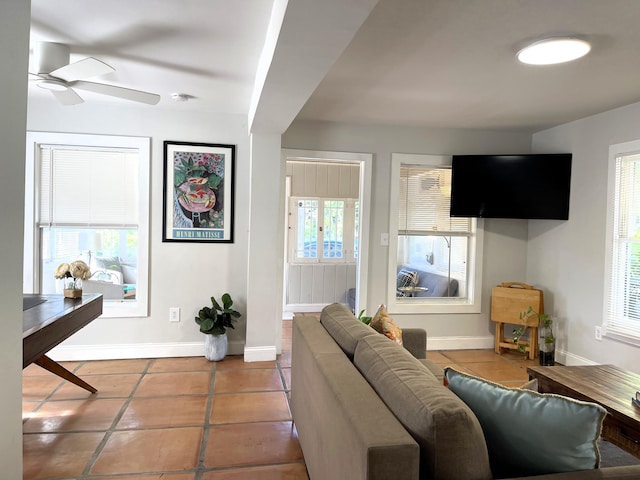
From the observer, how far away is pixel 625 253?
345 centimetres

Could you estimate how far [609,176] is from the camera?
355cm

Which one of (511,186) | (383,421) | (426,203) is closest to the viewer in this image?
(383,421)

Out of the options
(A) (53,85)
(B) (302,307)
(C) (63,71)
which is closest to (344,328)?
(C) (63,71)

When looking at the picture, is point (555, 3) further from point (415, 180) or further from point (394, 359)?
point (415, 180)

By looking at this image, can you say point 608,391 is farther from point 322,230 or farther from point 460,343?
point 322,230

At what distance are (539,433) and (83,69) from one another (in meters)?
2.73

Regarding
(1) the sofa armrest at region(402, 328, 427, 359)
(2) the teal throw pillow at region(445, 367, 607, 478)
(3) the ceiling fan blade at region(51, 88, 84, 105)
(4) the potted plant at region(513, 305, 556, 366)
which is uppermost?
(3) the ceiling fan blade at region(51, 88, 84, 105)

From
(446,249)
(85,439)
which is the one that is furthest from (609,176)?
(85,439)

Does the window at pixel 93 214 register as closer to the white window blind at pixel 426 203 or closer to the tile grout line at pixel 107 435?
the tile grout line at pixel 107 435

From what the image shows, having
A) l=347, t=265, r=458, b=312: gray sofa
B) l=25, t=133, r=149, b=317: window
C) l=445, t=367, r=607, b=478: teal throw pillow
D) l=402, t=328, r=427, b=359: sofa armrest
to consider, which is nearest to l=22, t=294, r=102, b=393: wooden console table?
l=25, t=133, r=149, b=317: window

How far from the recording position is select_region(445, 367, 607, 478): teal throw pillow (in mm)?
1148

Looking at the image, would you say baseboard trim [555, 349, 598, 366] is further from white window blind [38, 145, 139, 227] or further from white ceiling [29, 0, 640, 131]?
white window blind [38, 145, 139, 227]

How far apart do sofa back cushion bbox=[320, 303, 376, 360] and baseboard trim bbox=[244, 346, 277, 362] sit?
1634 mm

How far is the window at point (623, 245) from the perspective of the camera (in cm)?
335
